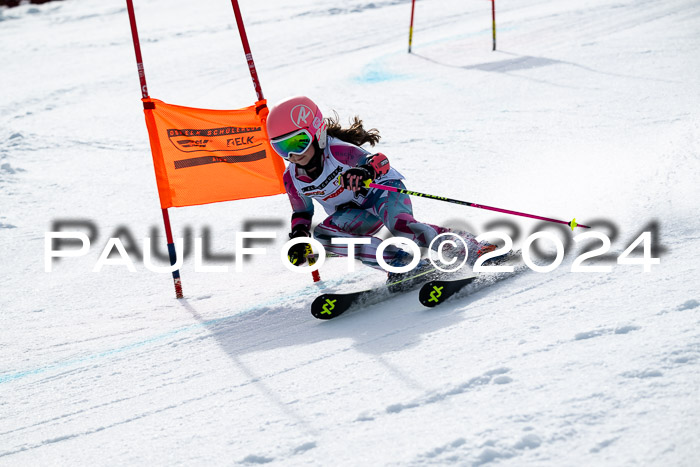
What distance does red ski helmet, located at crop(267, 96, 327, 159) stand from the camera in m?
3.79

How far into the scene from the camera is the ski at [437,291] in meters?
3.64

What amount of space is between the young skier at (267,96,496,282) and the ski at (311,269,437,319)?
3.1 inches

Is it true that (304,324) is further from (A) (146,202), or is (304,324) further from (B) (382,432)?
(A) (146,202)

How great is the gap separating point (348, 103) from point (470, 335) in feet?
21.0

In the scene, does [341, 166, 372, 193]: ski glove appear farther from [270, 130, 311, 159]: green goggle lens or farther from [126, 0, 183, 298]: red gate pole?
[126, 0, 183, 298]: red gate pole

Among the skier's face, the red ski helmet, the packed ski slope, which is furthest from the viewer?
the skier's face

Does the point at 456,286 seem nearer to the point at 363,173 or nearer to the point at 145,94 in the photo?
the point at 363,173

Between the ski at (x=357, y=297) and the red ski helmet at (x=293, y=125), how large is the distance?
85cm

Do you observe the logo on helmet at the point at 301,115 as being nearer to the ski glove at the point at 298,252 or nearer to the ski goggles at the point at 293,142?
the ski goggles at the point at 293,142

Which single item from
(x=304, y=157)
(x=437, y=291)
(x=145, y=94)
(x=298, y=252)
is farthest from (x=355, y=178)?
(x=145, y=94)

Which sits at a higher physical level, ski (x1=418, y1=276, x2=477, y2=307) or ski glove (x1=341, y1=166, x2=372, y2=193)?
ski glove (x1=341, y1=166, x2=372, y2=193)

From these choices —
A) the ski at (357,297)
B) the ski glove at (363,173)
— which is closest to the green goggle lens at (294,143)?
the ski glove at (363,173)

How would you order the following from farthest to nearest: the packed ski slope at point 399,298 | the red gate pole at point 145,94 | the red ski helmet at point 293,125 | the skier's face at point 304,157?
1. the red gate pole at point 145,94
2. the skier's face at point 304,157
3. the red ski helmet at point 293,125
4. the packed ski slope at point 399,298

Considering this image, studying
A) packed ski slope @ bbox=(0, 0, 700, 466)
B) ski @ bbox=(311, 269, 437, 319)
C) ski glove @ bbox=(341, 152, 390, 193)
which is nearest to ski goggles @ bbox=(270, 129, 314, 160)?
ski glove @ bbox=(341, 152, 390, 193)
